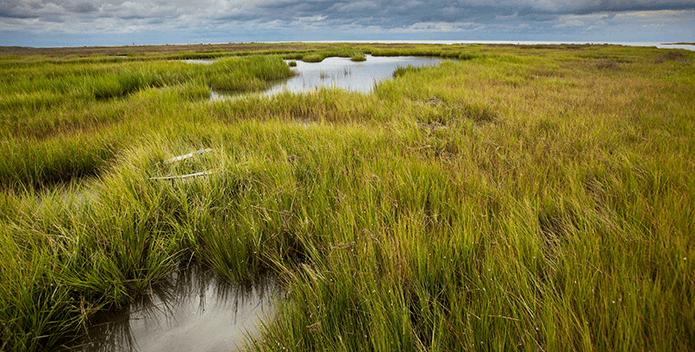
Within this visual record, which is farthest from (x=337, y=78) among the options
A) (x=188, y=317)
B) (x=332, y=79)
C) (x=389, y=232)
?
(x=188, y=317)

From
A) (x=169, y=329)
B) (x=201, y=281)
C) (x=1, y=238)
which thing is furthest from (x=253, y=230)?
(x=1, y=238)

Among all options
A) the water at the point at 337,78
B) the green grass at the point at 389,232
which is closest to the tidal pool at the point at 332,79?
the water at the point at 337,78

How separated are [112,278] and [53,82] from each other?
11811 millimetres

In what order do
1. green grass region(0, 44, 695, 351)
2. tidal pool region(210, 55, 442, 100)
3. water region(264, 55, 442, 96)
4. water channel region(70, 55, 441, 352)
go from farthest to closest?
water region(264, 55, 442, 96) → tidal pool region(210, 55, 442, 100) → water channel region(70, 55, 441, 352) → green grass region(0, 44, 695, 351)

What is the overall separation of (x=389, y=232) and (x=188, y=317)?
5.08 feet

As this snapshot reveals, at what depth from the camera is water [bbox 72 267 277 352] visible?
1745mm

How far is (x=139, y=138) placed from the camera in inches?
173

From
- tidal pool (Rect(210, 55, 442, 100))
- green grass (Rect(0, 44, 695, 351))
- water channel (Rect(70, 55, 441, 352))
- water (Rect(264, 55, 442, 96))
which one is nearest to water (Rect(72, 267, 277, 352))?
water channel (Rect(70, 55, 441, 352))

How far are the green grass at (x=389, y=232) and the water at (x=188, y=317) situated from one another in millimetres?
111

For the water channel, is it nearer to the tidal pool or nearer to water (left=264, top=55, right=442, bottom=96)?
the tidal pool

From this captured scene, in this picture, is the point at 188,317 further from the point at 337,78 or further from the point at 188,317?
the point at 337,78

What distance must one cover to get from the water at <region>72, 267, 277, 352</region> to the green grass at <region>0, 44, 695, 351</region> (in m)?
0.11

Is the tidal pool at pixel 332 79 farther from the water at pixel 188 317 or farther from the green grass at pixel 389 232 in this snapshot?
the water at pixel 188 317

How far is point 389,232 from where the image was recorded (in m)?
1.96
